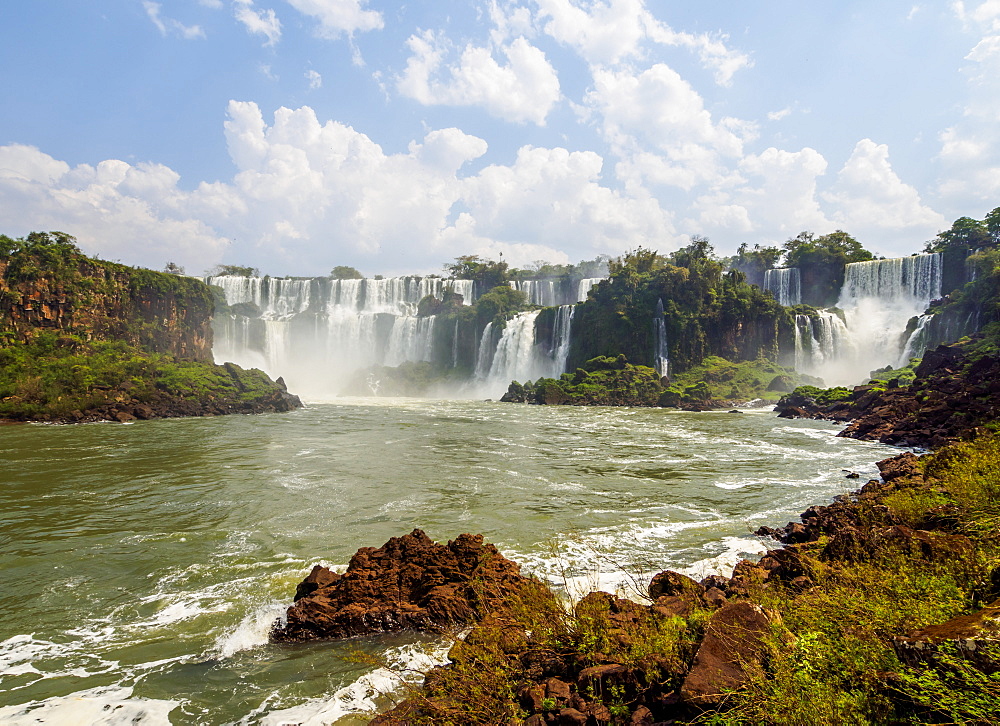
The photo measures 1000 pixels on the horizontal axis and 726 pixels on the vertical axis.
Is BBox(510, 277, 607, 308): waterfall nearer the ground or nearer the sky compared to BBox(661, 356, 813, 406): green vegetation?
nearer the sky

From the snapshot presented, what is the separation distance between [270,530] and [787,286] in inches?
2708

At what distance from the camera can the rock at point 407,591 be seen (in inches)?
215

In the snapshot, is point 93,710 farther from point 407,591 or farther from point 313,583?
point 407,591

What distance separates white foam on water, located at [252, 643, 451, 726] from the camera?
4.11 meters

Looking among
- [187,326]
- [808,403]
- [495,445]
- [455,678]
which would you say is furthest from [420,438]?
[187,326]

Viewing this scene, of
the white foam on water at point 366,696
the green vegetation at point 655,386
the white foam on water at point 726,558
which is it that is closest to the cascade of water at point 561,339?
the green vegetation at point 655,386

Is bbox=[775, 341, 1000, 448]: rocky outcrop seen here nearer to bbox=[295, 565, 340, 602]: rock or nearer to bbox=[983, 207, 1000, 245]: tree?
bbox=[295, 565, 340, 602]: rock

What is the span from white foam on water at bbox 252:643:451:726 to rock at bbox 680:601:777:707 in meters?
2.05

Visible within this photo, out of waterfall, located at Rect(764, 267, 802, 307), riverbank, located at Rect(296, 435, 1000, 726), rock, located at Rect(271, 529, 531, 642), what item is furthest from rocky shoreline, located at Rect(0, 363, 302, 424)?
waterfall, located at Rect(764, 267, 802, 307)

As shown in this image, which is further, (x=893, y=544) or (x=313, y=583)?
(x=313, y=583)

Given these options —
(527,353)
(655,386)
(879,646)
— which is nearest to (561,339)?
(527,353)

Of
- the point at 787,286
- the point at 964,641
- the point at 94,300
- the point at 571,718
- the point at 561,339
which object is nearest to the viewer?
the point at 964,641

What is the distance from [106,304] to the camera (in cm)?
4100

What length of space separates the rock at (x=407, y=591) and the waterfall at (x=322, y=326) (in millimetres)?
55243
